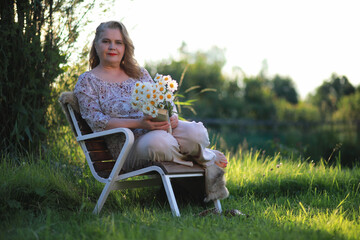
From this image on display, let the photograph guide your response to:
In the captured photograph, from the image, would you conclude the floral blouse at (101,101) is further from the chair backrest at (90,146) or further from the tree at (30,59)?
the tree at (30,59)

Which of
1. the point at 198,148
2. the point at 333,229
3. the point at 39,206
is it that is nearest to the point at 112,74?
the point at 198,148

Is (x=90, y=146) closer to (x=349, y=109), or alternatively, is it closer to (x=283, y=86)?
(x=349, y=109)

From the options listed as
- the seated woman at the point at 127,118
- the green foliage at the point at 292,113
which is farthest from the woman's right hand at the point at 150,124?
the green foliage at the point at 292,113

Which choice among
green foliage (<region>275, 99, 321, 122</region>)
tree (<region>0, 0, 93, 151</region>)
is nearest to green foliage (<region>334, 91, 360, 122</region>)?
green foliage (<region>275, 99, 321, 122</region>)

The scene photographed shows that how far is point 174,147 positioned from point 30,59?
1849mm

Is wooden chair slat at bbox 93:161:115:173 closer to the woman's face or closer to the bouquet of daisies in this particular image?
the bouquet of daisies

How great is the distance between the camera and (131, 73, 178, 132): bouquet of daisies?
2.74 meters

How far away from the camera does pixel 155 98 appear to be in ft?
8.98

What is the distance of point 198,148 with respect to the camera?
2982mm

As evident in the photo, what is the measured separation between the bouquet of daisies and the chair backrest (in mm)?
562

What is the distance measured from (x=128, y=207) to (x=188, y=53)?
64.0 feet

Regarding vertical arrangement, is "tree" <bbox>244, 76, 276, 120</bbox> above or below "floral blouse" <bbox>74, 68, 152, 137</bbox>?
below

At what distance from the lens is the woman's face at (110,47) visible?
3.26 meters

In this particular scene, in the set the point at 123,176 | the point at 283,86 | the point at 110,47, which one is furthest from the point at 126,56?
the point at 283,86
